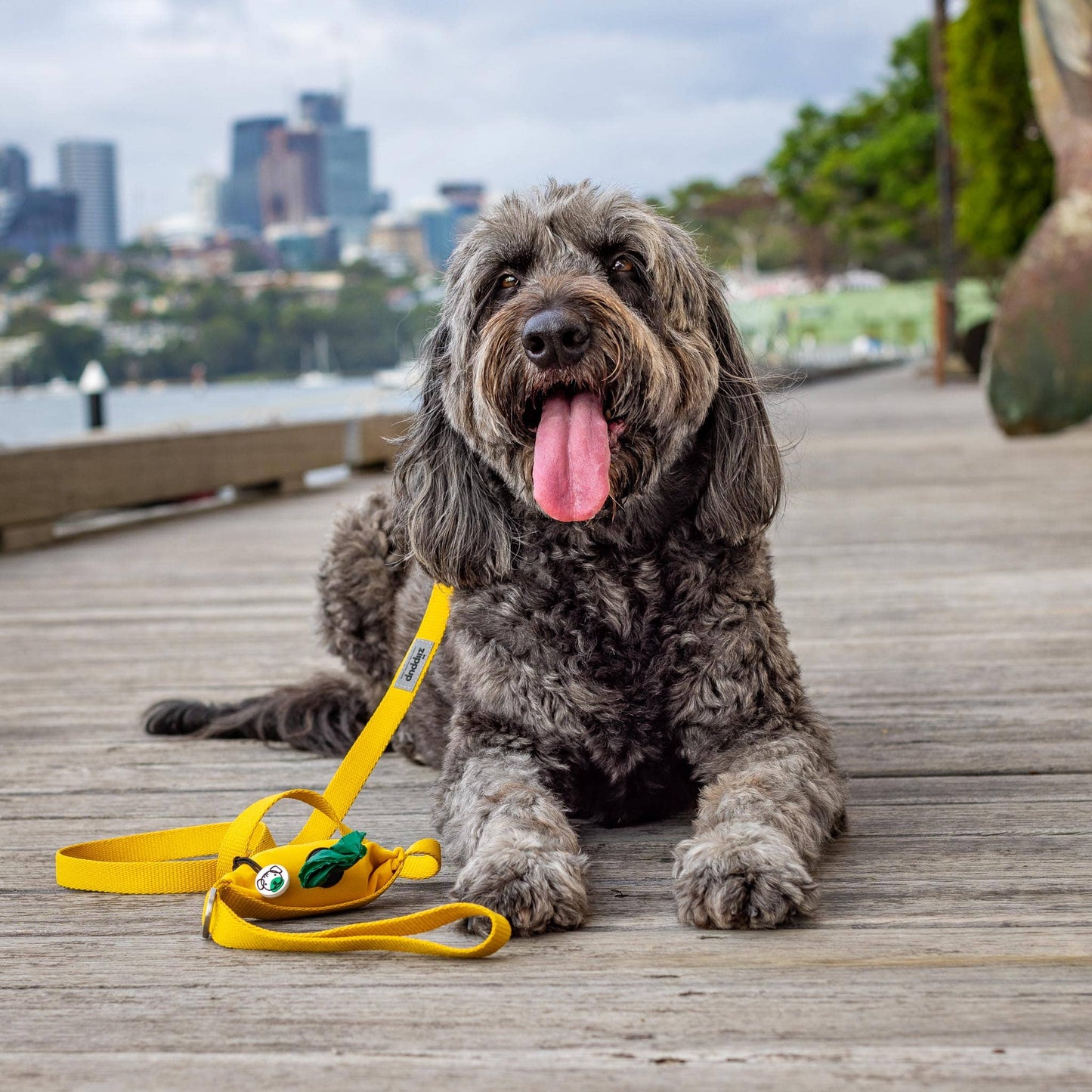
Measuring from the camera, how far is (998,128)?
1019 inches

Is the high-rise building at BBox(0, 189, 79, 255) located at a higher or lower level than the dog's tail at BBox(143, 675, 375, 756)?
higher

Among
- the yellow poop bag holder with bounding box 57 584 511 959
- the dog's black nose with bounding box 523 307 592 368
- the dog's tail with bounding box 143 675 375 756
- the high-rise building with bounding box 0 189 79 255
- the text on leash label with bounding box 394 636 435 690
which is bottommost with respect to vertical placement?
the dog's tail with bounding box 143 675 375 756

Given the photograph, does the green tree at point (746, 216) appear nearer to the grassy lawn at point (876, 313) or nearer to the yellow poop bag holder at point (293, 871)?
the grassy lawn at point (876, 313)

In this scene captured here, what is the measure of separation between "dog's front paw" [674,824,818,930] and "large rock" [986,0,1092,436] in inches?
452

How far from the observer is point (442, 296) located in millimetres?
3383

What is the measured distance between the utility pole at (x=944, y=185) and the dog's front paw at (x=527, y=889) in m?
27.3

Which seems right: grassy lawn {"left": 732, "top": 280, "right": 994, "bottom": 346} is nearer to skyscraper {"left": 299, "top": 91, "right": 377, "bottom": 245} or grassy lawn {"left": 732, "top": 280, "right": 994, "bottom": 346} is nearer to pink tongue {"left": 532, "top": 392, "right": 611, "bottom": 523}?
skyscraper {"left": 299, "top": 91, "right": 377, "bottom": 245}

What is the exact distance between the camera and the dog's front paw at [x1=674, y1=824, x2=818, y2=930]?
2457 mm

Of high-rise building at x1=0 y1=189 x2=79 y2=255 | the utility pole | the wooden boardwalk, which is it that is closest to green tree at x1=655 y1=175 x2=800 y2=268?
the utility pole

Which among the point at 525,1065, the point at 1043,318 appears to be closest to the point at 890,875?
the point at 525,1065

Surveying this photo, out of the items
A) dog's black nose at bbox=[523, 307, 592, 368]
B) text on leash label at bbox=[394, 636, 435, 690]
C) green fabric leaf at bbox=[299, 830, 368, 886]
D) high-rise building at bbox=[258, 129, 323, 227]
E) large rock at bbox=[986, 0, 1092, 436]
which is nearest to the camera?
green fabric leaf at bbox=[299, 830, 368, 886]

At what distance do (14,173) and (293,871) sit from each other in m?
25.4

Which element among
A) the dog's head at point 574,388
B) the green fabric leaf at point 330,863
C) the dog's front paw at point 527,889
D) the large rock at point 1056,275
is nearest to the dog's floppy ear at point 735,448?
the dog's head at point 574,388

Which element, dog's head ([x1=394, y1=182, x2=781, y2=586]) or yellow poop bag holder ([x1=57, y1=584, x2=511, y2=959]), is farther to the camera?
dog's head ([x1=394, y1=182, x2=781, y2=586])
